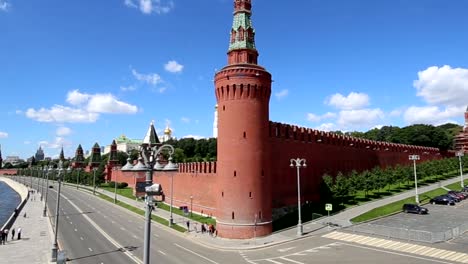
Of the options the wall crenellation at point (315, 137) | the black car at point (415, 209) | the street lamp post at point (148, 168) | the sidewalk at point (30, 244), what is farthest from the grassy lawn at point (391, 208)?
the street lamp post at point (148, 168)

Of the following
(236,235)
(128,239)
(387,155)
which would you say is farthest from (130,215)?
(387,155)

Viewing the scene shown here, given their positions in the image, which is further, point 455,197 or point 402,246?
point 455,197

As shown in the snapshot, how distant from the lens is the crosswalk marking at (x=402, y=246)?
29.0 meters

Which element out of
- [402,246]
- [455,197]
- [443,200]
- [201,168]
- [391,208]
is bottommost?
[402,246]

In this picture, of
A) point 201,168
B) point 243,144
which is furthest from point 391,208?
point 201,168

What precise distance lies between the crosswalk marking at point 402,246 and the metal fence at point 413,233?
1.35 meters

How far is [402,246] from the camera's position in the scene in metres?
32.8

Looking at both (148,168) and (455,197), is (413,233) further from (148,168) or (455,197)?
(148,168)

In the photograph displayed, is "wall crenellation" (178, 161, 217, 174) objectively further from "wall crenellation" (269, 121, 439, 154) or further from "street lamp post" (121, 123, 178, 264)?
"street lamp post" (121, 123, 178, 264)

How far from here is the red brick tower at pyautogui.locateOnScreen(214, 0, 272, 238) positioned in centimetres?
3834

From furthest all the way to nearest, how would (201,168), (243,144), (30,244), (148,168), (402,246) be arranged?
(201,168) → (243,144) → (30,244) → (402,246) → (148,168)

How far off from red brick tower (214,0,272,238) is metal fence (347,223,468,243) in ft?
33.6

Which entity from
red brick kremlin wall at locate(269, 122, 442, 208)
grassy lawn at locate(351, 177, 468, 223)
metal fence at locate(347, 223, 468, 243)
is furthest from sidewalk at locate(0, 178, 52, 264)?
grassy lawn at locate(351, 177, 468, 223)

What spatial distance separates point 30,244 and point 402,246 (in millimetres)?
34583
